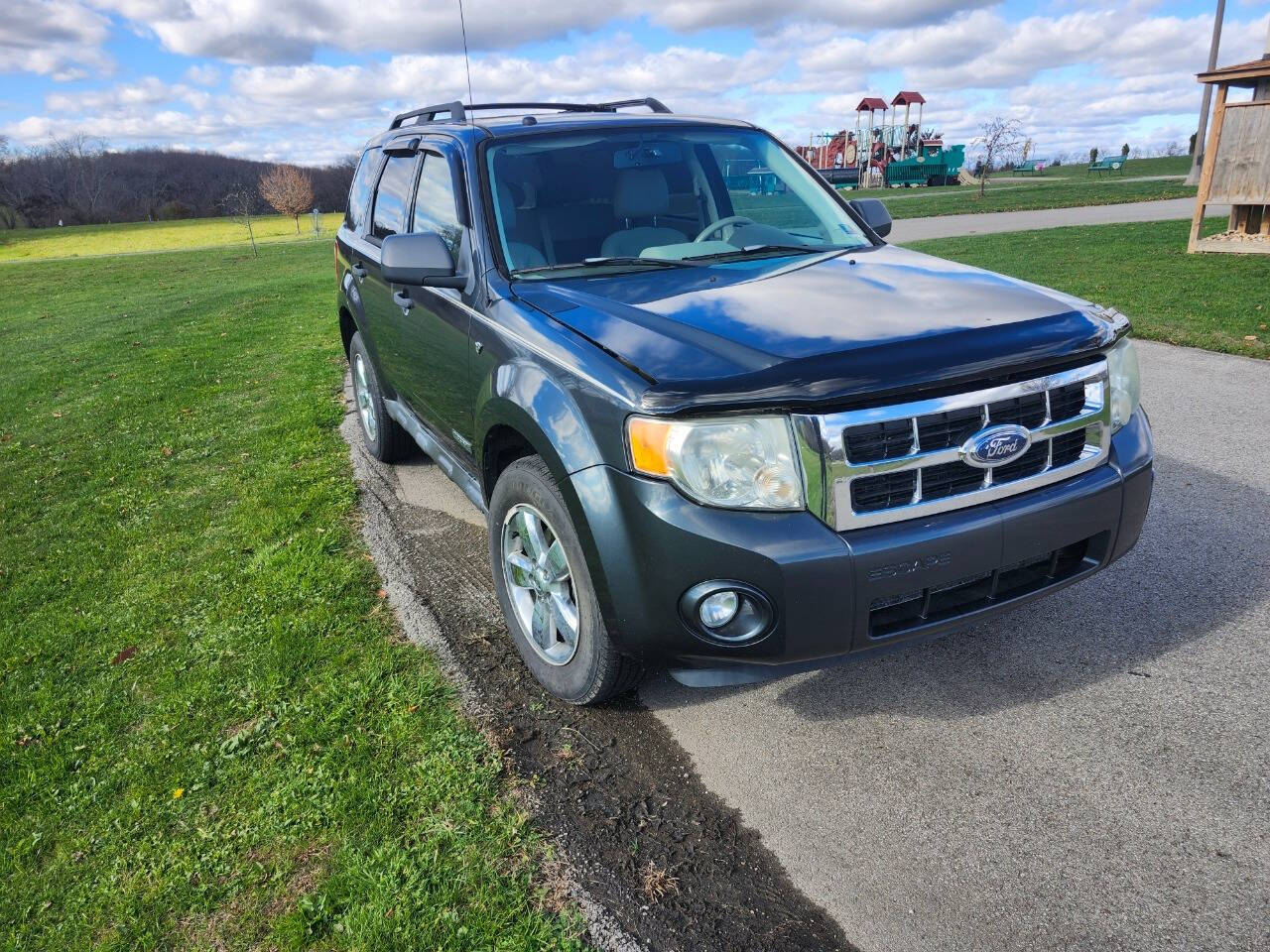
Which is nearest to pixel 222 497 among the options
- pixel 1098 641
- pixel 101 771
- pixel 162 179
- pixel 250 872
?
pixel 101 771

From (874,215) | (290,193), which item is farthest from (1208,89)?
(290,193)

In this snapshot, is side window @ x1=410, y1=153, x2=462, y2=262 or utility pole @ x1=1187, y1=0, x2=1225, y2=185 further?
utility pole @ x1=1187, y1=0, x2=1225, y2=185

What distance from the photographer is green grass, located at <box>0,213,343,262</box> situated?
56.3 metres

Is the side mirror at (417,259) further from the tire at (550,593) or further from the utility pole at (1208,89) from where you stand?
the utility pole at (1208,89)

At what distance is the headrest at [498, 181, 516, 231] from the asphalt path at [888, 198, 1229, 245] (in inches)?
604

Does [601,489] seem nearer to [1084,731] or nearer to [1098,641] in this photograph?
[1084,731]

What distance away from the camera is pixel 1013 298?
9.60 ft

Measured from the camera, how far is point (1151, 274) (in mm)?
11867

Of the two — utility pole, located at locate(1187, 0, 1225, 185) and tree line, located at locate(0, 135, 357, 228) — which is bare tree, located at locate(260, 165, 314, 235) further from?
utility pole, located at locate(1187, 0, 1225, 185)

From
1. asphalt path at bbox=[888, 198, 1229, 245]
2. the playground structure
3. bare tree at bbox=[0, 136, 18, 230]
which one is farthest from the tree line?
asphalt path at bbox=[888, 198, 1229, 245]

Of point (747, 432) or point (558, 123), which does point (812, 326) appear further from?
point (558, 123)

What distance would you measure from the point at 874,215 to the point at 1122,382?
1.95 meters

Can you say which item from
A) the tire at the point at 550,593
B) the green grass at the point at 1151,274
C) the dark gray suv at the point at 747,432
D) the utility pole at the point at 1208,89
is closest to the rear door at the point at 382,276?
the dark gray suv at the point at 747,432

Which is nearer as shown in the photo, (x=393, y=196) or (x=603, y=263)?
(x=603, y=263)
